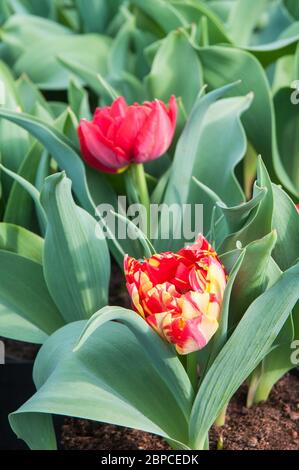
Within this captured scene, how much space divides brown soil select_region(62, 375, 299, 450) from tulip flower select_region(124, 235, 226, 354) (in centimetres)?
29

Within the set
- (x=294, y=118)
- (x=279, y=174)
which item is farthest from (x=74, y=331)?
(x=294, y=118)

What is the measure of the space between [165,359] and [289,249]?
9.0 inches

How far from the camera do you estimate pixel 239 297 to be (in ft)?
3.38

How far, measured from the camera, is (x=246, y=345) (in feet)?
3.20

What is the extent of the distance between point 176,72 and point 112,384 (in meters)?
0.66

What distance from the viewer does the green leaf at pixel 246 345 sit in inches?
37.4

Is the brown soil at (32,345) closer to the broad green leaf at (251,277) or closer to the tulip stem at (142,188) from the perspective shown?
the tulip stem at (142,188)

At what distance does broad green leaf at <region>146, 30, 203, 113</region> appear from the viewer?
4.91 ft

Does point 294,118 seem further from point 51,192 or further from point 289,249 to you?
point 51,192

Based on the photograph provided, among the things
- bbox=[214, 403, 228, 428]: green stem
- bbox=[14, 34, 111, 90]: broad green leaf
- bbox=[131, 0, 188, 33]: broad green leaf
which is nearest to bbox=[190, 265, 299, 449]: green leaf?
bbox=[214, 403, 228, 428]: green stem

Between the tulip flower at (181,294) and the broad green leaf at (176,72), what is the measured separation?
1.97 ft

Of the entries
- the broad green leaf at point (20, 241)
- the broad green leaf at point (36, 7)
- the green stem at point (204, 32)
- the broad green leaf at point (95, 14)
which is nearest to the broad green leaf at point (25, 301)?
the broad green leaf at point (20, 241)

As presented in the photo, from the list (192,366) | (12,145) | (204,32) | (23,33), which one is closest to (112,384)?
(192,366)

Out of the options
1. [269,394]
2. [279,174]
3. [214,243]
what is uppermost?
[214,243]
